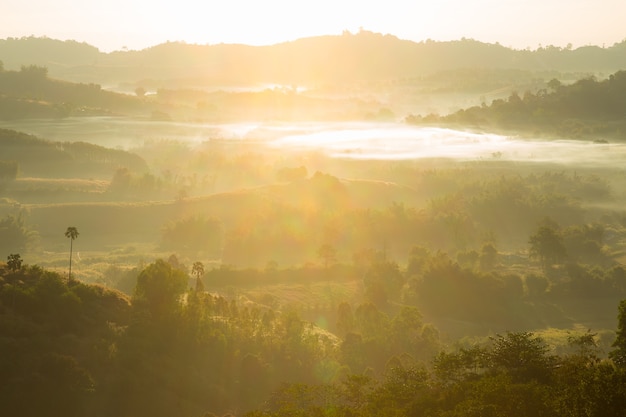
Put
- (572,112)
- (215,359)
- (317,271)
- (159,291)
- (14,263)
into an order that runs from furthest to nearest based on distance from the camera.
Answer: (572,112) → (317,271) → (159,291) → (14,263) → (215,359)

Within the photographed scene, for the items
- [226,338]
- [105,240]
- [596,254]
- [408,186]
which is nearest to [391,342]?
[226,338]

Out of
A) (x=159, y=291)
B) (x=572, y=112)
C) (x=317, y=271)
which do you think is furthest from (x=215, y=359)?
(x=572, y=112)

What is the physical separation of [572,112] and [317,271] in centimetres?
12123

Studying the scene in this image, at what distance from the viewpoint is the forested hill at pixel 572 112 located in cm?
16488

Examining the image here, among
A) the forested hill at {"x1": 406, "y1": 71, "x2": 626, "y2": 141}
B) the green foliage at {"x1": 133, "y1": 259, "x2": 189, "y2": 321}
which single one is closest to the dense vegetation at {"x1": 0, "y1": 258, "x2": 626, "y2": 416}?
the green foliage at {"x1": 133, "y1": 259, "x2": 189, "y2": 321}

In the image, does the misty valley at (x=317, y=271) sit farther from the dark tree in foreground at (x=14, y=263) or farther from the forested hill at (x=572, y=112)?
the forested hill at (x=572, y=112)

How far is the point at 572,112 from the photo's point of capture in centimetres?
17325

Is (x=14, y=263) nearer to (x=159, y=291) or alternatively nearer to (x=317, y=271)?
(x=159, y=291)

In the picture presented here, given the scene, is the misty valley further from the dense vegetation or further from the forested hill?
the forested hill

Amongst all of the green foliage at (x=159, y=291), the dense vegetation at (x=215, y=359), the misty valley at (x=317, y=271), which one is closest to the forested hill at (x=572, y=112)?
the misty valley at (x=317, y=271)

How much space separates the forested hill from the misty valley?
1.95 ft

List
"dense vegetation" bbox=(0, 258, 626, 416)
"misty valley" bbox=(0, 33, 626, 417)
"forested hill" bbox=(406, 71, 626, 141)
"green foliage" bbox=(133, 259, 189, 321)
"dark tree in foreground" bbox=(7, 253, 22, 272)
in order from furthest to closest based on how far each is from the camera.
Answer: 1. "forested hill" bbox=(406, 71, 626, 141)
2. "green foliage" bbox=(133, 259, 189, 321)
3. "dark tree in foreground" bbox=(7, 253, 22, 272)
4. "misty valley" bbox=(0, 33, 626, 417)
5. "dense vegetation" bbox=(0, 258, 626, 416)

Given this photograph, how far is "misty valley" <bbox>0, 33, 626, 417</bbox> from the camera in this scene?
36.8 metres

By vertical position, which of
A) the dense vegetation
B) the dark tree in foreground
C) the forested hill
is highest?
the forested hill
